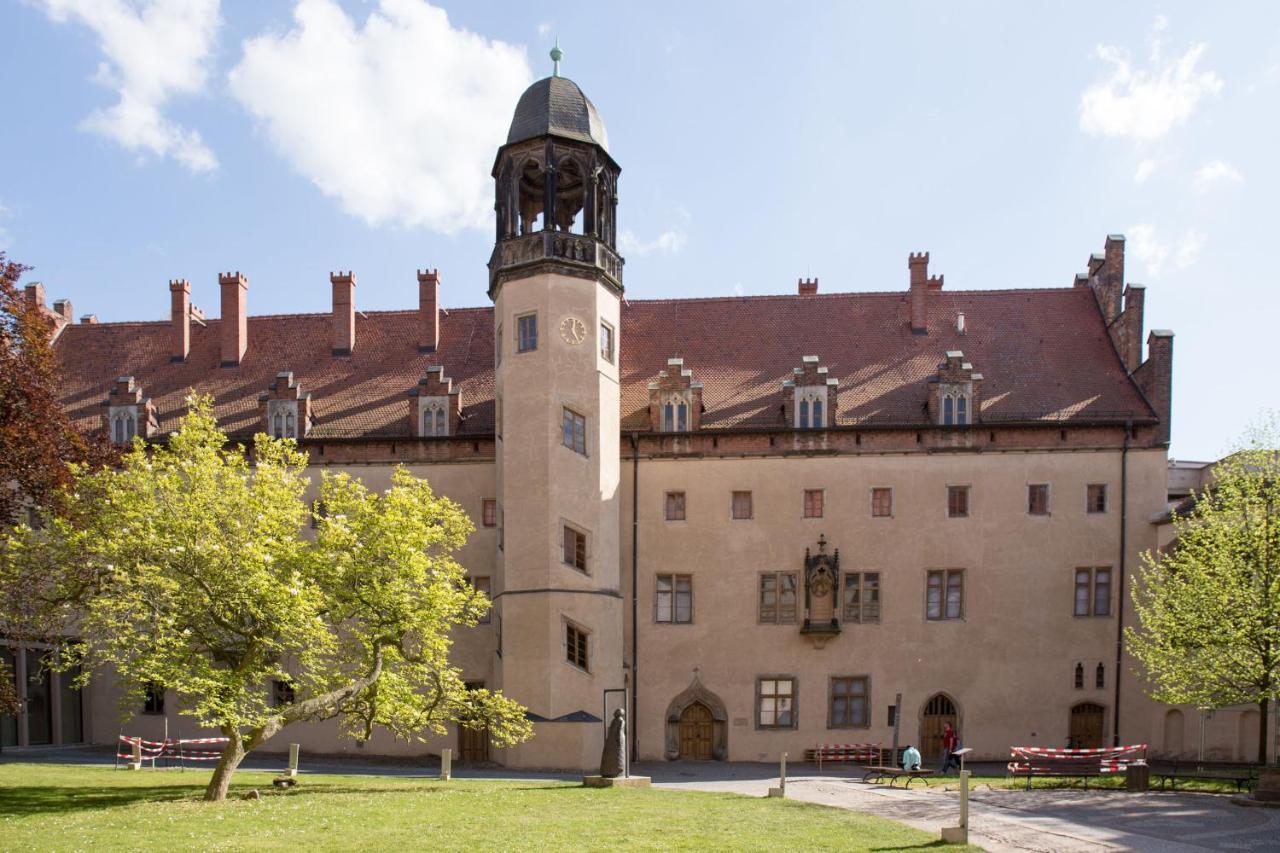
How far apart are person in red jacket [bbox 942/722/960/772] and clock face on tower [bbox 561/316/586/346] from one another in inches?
638

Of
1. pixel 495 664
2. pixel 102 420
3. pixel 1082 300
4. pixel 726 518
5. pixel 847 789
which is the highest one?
pixel 1082 300

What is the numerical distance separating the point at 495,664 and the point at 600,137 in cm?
1706

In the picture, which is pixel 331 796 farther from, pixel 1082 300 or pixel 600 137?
pixel 1082 300

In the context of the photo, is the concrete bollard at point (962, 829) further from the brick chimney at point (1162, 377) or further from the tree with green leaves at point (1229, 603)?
the brick chimney at point (1162, 377)

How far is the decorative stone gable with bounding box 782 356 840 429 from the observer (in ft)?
125

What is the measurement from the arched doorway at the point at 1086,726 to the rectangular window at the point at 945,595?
4804mm

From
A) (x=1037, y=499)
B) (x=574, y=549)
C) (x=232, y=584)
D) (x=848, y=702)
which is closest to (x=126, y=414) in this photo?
(x=574, y=549)

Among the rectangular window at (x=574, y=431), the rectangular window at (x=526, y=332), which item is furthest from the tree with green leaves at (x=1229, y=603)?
the rectangular window at (x=526, y=332)

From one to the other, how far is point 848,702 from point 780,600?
3862 millimetres

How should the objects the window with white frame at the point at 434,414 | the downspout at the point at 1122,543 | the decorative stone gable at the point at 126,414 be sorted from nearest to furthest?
the downspout at the point at 1122,543, the window with white frame at the point at 434,414, the decorative stone gable at the point at 126,414

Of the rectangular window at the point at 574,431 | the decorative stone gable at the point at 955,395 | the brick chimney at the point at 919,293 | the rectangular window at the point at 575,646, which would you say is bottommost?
the rectangular window at the point at 575,646

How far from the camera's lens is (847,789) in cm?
2789

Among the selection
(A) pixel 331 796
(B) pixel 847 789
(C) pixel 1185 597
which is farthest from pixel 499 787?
(C) pixel 1185 597

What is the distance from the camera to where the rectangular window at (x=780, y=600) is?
37.7 metres
